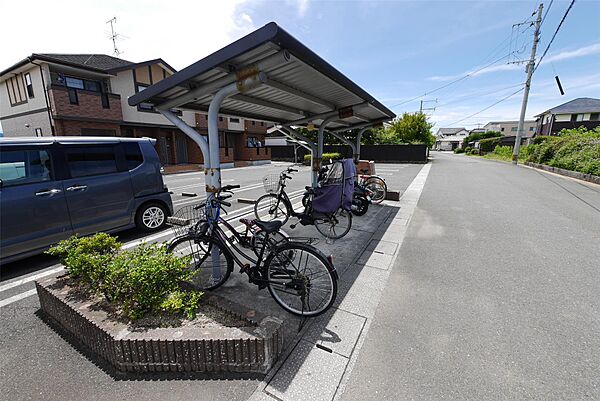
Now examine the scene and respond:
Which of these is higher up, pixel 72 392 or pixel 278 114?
pixel 278 114

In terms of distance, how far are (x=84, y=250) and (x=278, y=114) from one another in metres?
4.04

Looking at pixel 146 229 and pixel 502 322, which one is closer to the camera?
pixel 502 322

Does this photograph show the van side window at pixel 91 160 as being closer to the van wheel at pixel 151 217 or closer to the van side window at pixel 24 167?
the van side window at pixel 24 167

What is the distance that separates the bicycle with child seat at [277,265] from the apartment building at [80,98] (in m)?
8.71

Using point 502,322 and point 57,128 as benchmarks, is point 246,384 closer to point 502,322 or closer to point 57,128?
point 502,322

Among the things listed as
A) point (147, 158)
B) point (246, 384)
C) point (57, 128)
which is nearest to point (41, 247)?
point (147, 158)

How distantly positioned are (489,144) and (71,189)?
4442cm

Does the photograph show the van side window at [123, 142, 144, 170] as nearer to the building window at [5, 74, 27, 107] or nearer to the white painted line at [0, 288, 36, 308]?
the white painted line at [0, 288, 36, 308]

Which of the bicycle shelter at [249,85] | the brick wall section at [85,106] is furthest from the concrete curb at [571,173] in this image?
the brick wall section at [85,106]

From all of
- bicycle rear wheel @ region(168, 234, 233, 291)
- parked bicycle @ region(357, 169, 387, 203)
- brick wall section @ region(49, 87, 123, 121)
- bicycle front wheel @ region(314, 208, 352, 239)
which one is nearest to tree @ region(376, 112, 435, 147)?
parked bicycle @ region(357, 169, 387, 203)

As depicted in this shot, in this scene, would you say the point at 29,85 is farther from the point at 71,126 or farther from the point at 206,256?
the point at 206,256

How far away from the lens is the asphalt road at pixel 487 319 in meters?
1.75

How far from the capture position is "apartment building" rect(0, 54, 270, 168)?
1166 centimetres

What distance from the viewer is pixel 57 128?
11.8 m
